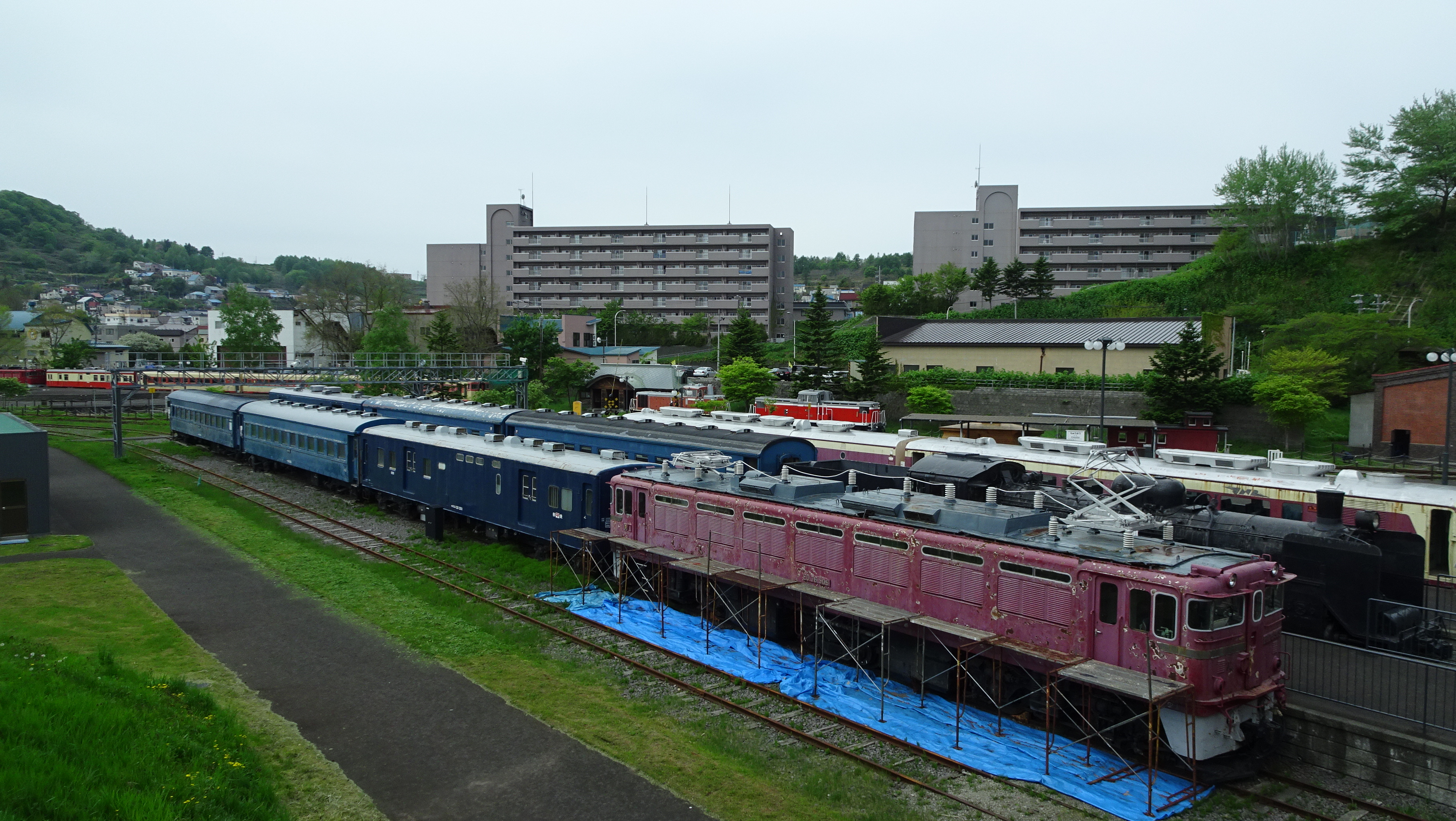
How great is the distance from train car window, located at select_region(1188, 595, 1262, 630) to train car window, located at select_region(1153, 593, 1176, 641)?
0.17 metres

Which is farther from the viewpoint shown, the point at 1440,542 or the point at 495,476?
the point at 495,476

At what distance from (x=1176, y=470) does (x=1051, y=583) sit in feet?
38.8

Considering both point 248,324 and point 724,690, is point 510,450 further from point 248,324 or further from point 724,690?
point 248,324

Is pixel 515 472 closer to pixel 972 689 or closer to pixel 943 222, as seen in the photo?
pixel 972 689

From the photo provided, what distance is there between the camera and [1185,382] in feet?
149

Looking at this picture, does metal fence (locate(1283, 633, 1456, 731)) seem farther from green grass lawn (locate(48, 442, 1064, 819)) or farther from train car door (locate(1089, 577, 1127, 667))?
green grass lawn (locate(48, 442, 1064, 819))

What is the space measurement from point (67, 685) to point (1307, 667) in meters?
18.7

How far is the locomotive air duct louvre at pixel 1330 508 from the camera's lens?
16.1 meters

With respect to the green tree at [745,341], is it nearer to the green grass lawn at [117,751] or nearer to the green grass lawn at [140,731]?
the green grass lawn at [140,731]

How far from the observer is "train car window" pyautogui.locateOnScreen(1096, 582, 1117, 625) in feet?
40.3

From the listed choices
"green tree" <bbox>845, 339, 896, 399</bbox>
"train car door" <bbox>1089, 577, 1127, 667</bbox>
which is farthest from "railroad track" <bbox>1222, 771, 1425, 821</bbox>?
"green tree" <bbox>845, 339, 896, 399</bbox>

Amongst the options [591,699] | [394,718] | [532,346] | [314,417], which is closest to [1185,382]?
[591,699]

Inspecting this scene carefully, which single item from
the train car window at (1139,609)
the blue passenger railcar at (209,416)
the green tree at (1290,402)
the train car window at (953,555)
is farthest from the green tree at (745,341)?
the train car window at (1139,609)

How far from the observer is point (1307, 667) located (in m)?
14.5
